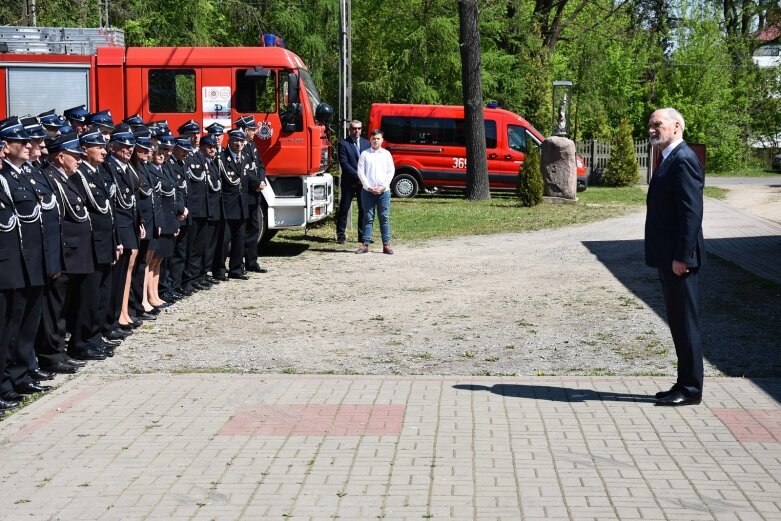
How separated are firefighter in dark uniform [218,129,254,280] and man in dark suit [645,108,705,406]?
744 centimetres

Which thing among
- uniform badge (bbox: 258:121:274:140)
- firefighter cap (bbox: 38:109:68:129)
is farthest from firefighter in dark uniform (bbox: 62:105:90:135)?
uniform badge (bbox: 258:121:274:140)

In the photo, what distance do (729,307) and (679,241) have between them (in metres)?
4.63

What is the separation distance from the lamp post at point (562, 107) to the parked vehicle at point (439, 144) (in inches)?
116

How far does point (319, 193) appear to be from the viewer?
16797 mm

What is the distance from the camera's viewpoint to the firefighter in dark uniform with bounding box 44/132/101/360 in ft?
29.8

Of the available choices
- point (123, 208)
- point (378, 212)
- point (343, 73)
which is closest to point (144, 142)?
point (123, 208)

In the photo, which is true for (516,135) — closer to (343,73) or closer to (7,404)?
(343,73)

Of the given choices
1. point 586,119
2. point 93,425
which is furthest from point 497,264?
point 586,119

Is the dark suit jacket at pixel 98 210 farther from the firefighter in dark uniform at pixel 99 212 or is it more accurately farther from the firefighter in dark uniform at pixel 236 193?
the firefighter in dark uniform at pixel 236 193

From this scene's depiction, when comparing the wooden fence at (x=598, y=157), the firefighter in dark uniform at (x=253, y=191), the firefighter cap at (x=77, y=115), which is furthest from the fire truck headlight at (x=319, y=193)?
the wooden fence at (x=598, y=157)

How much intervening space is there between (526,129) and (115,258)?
20.7 m

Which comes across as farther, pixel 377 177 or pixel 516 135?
pixel 516 135

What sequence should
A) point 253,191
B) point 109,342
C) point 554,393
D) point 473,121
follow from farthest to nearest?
point 473,121
point 253,191
point 109,342
point 554,393

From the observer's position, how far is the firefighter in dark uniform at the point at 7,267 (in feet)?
25.1
